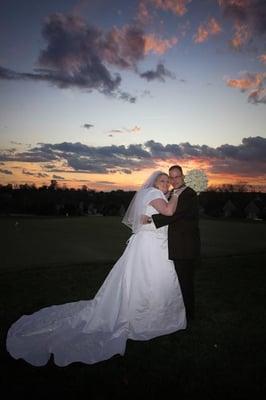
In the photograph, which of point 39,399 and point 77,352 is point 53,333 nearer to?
point 77,352

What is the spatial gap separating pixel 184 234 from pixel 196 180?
0.87 m

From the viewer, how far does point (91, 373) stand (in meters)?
4.72

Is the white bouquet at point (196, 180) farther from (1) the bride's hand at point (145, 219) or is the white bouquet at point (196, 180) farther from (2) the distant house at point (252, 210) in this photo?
(2) the distant house at point (252, 210)

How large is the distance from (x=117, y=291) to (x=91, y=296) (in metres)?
2.27

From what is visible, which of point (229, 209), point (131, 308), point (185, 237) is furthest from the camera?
point (229, 209)

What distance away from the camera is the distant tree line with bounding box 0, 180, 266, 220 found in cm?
2811

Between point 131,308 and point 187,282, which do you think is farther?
point 187,282

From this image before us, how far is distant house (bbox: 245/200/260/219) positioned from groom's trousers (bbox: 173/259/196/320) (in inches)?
1732

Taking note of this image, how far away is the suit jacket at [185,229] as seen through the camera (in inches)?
257

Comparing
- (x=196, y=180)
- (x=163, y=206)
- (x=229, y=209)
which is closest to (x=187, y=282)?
(x=163, y=206)

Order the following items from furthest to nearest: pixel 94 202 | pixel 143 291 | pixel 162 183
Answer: pixel 94 202 → pixel 162 183 → pixel 143 291

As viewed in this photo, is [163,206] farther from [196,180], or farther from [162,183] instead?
[196,180]

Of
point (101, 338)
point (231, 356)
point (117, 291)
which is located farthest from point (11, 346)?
point (231, 356)

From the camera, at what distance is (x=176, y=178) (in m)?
6.78
